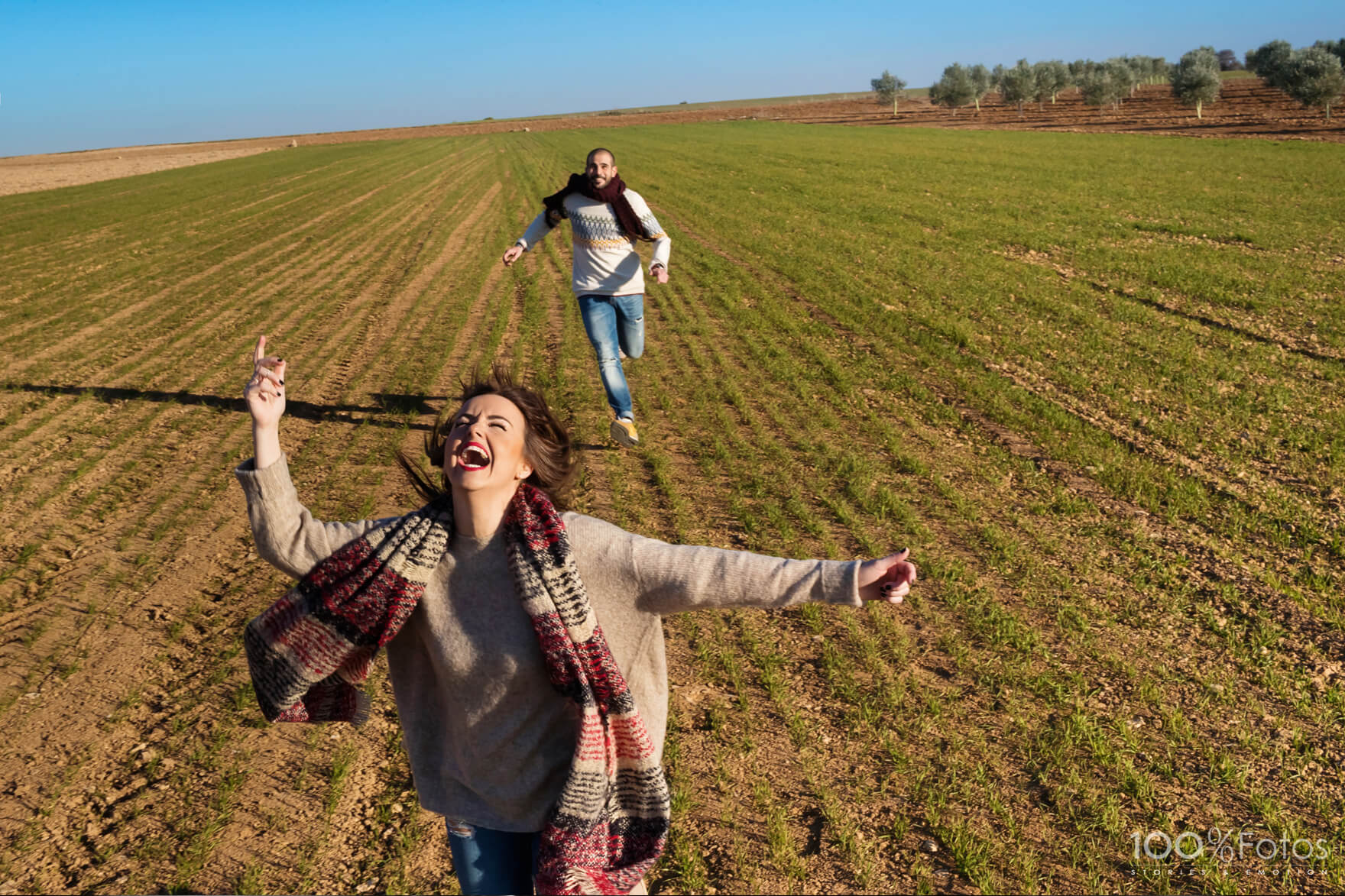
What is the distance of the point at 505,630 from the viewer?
2.16 m

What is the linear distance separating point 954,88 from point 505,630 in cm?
10459

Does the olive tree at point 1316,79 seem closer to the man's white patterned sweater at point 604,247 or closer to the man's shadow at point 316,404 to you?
the man's white patterned sweater at point 604,247

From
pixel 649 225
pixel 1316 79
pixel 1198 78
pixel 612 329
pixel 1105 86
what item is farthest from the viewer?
pixel 1105 86

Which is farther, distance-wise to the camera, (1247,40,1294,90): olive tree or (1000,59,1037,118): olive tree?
(1000,59,1037,118): olive tree

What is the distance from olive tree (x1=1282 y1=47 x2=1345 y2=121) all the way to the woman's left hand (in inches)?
2632

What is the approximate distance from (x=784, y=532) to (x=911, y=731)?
7.01ft

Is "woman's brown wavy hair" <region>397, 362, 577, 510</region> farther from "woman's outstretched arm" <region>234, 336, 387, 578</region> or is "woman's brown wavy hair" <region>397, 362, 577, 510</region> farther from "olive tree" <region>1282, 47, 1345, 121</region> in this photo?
"olive tree" <region>1282, 47, 1345, 121</region>

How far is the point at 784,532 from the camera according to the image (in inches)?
239

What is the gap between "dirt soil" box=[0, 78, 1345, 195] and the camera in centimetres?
5319

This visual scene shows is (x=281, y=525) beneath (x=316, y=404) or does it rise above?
above

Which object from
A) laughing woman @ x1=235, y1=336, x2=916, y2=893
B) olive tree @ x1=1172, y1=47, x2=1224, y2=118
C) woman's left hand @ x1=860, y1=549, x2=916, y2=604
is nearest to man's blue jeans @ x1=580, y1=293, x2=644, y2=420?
laughing woman @ x1=235, y1=336, x2=916, y2=893

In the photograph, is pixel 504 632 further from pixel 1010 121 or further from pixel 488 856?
pixel 1010 121

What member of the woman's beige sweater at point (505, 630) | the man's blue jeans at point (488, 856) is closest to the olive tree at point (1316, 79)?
the woman's beige sweater at point (505, 630)

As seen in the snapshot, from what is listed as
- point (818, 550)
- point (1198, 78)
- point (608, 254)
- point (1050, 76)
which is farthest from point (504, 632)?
point (1050, 76)
